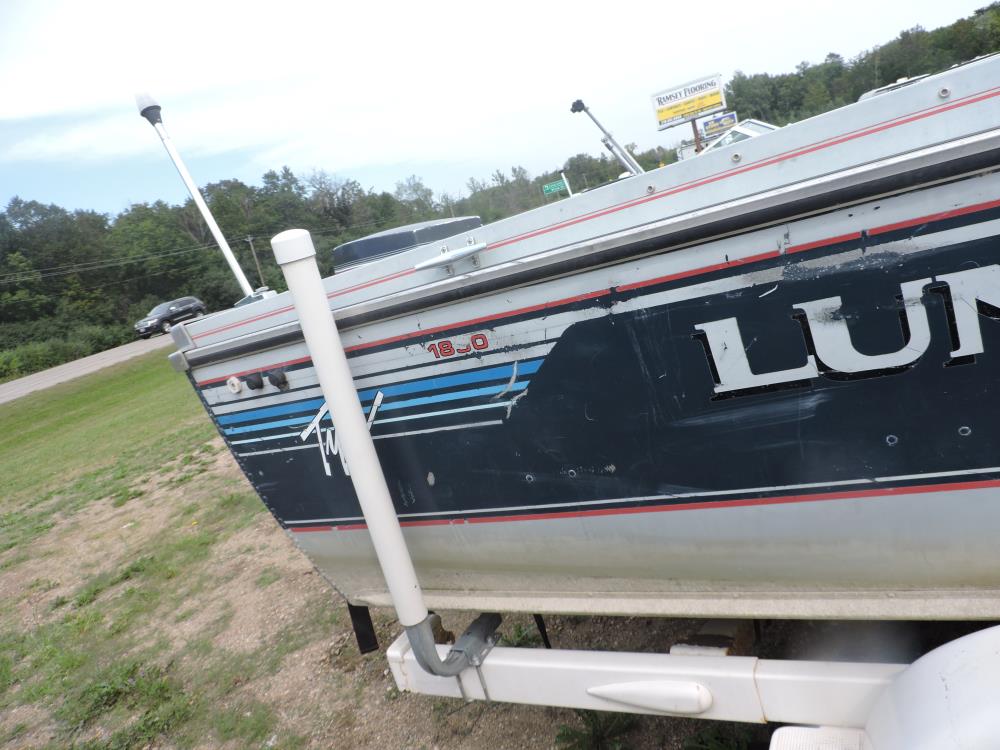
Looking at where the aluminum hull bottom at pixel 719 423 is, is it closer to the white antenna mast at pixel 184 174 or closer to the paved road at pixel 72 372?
the white antenna mast at pixel 184 174

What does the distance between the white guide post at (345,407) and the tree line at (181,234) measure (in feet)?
63.4

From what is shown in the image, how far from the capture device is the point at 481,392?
216 centimetres

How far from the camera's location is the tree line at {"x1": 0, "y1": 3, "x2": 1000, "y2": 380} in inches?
1031

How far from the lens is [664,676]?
2002 millimetres

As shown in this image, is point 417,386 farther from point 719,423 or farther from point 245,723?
point 245,723

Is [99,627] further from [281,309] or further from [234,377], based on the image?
[281,309]

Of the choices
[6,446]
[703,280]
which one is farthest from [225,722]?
[6,446]

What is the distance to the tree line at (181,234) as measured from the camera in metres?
26.2

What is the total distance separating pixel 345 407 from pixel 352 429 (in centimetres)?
7

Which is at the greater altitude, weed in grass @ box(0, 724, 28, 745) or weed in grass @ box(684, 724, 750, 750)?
weed in grass @ box(0, 724, 28, 745)

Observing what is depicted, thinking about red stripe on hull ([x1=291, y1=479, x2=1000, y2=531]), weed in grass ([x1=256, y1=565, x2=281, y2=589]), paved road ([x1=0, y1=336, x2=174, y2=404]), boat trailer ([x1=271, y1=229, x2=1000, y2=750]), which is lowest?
weed in grass ([x1=256, y1=565, x2=281, y2=589])

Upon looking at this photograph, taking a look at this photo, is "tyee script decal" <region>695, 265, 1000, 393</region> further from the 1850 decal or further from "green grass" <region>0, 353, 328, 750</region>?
"green grass" <region>0, 353, 328, 750</region>

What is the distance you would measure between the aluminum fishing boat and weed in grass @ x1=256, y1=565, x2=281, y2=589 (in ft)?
8.39

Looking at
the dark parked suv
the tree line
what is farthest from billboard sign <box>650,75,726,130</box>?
the dark parked suv
